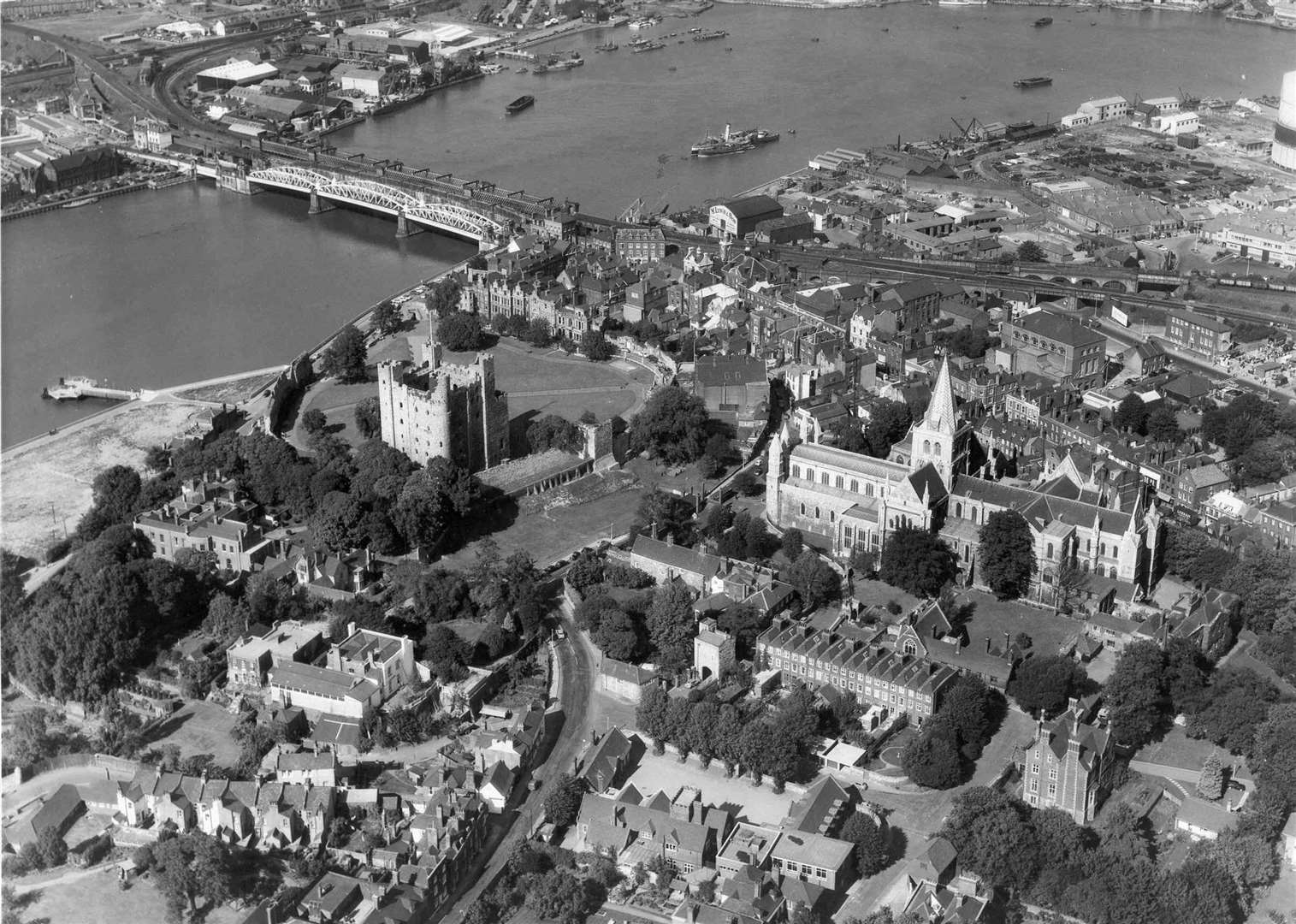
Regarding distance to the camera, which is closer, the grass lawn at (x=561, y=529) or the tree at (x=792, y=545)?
the tree at (x=792, y=545)

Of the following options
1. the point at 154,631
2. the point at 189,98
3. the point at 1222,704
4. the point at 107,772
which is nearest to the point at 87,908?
the point at 107,772

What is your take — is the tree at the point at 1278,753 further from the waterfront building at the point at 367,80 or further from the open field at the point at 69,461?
the waterfront building at the point at 367,80

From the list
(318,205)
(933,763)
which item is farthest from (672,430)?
(318,205)

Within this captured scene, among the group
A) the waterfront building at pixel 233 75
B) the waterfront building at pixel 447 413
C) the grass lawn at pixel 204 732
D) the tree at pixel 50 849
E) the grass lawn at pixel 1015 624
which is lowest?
the waterfront building at pixel 233 75

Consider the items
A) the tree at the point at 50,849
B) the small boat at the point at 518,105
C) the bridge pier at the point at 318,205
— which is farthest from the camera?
the small boat at the point at 518,105

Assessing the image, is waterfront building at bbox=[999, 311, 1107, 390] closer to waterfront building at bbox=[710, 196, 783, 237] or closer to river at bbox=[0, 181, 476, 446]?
waterfront building at bbox=[710, 196, 783, 237]

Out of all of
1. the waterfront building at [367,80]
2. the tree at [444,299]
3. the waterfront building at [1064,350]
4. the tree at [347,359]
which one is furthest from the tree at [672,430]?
the waterfront building at [367,80]

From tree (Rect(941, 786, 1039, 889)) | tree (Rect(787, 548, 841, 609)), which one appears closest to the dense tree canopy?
tree (Rect(787, 548, 841, 609))
